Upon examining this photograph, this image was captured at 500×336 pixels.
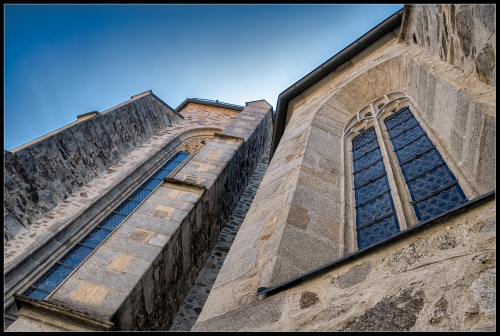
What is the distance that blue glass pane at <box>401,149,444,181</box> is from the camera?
3.85 meters

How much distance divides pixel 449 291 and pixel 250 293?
1.26 meters

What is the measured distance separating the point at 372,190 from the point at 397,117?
5.94 feet

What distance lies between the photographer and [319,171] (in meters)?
4.41

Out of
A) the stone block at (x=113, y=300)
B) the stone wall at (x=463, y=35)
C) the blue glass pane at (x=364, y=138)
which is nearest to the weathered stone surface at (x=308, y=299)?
the stone block at (x=113, y=300)

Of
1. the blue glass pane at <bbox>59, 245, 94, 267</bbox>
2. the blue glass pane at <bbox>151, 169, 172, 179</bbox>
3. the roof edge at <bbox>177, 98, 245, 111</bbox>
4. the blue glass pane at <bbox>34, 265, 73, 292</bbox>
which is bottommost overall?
the blue glass pane at <bbox>34, 265, 73, 292</bbox>

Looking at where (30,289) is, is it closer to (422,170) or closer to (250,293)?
(250,293)

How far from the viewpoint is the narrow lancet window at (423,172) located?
3.29 metres

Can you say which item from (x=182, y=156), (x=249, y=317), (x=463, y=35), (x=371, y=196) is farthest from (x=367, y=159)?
(x=182, y=156)

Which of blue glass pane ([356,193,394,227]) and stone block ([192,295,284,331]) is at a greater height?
blue glass pane ([356,193,394,227])

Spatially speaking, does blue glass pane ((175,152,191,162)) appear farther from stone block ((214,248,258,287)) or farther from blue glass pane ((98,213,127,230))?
stone block ((214,248,258,287))

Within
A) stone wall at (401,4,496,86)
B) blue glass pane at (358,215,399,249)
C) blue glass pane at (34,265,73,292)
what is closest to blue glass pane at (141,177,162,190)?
blue glass pane at (34,265,73,292)

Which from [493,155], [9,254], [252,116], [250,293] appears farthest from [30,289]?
[252,116]

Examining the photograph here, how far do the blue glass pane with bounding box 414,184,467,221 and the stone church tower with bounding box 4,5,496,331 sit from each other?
16 mm

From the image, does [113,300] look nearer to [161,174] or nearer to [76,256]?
[76,256]
